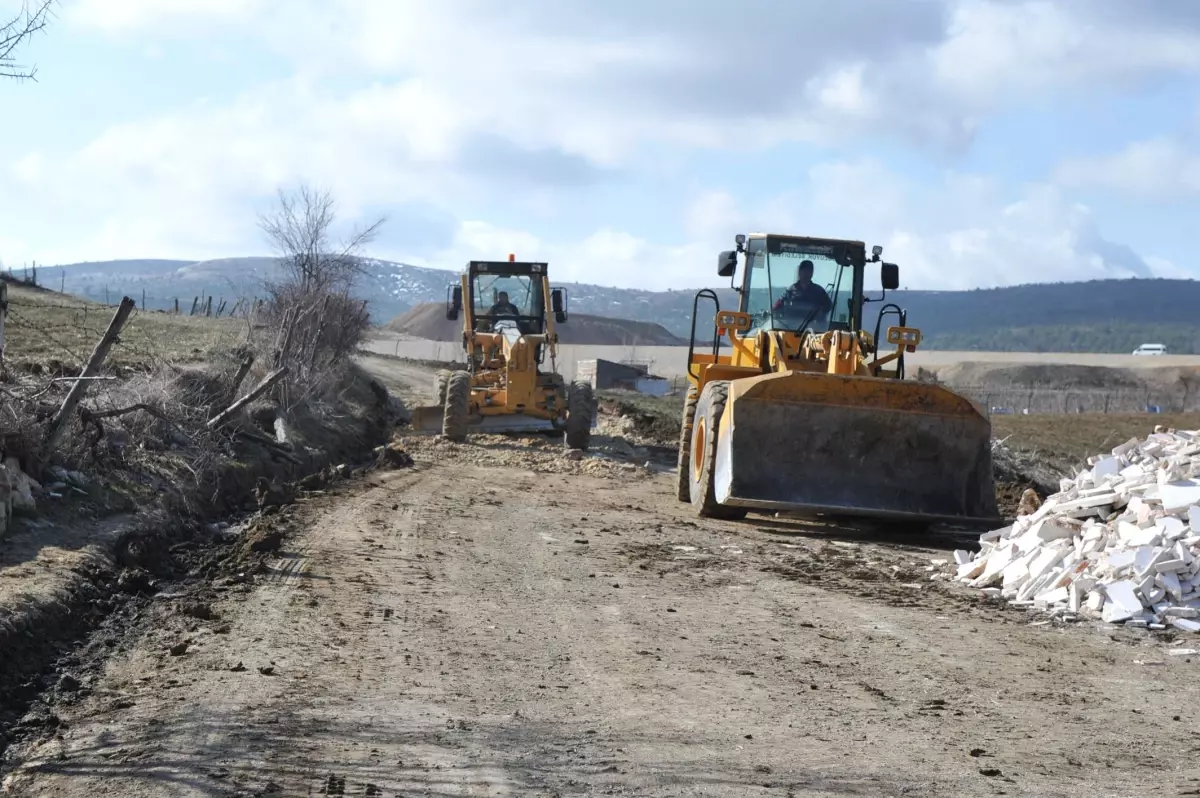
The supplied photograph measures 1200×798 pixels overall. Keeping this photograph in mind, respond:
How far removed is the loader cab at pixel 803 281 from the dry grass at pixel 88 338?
22.8 feet

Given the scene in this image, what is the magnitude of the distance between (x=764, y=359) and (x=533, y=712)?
9.77 metres

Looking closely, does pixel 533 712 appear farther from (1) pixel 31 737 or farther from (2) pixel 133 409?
(2) pixel 133 409

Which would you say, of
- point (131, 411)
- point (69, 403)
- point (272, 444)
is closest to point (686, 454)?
point (272, 444)

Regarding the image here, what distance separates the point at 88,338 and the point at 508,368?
7.08 metres

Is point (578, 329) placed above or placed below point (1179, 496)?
above

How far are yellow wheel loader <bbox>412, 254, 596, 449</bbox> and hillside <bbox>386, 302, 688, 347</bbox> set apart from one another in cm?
9350

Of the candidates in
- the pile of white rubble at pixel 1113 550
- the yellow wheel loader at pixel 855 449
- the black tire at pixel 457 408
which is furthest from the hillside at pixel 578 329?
the pile of white rubble at pixel 1113 550

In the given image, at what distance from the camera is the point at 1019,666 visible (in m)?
7.45

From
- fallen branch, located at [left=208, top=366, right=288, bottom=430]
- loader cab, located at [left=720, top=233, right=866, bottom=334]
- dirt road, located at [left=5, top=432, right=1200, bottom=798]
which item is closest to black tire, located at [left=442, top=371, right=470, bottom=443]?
fallen branch, located at [left=208, top=366, right=288, bottom=430]

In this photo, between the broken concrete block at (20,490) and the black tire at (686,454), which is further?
the black tire at (686,454)

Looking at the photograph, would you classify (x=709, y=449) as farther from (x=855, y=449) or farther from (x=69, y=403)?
(x=69, y=403)

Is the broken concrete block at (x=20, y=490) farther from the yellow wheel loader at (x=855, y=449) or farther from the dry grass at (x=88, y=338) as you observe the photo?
the yellow wheel loader at (x=855, y=449)

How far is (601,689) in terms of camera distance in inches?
258

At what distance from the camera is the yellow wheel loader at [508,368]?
71.8ft
